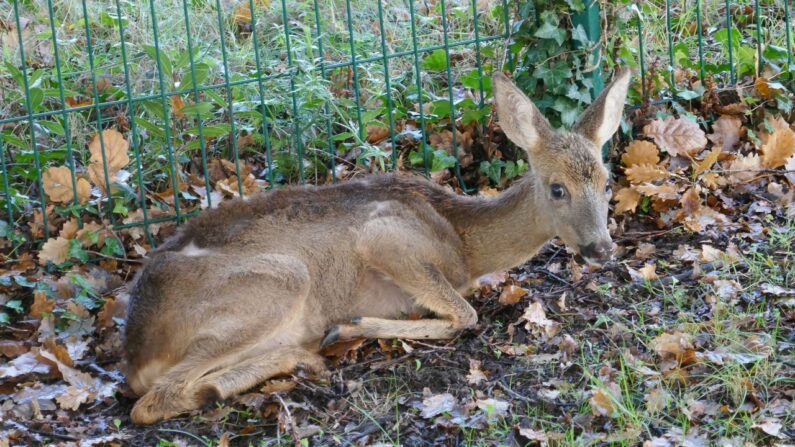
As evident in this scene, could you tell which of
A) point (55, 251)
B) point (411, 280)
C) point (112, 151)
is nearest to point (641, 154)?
point (411, 280)

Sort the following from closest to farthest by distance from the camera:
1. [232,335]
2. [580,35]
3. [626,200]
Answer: [232,335] < [626,200] < [580,35]

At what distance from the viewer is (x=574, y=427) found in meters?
5.12

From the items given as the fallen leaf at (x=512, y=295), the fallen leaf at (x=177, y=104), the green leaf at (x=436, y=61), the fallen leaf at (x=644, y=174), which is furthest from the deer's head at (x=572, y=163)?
the fallen leaf at (x=177, y=104)

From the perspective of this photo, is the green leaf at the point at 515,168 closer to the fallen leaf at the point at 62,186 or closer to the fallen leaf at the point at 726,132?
the fallen leaf at the point at 726,132

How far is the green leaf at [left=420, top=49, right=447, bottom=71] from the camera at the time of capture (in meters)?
9.09

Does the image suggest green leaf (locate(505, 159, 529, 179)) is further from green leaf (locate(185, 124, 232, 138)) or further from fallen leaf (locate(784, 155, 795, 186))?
green leaf (locate(185, 124, 232, 138))

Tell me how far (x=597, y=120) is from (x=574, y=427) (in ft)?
7.82

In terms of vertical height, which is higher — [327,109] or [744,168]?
[327,109]

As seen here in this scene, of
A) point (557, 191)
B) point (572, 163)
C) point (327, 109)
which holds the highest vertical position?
point (327, 109)

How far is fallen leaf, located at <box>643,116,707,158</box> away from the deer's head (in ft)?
4.78

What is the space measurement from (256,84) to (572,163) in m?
2.94

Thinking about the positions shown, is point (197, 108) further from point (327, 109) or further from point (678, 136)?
point (678, 136)

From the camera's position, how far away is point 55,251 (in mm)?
7613

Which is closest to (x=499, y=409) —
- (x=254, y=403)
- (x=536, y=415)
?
(x=536, y=415)
